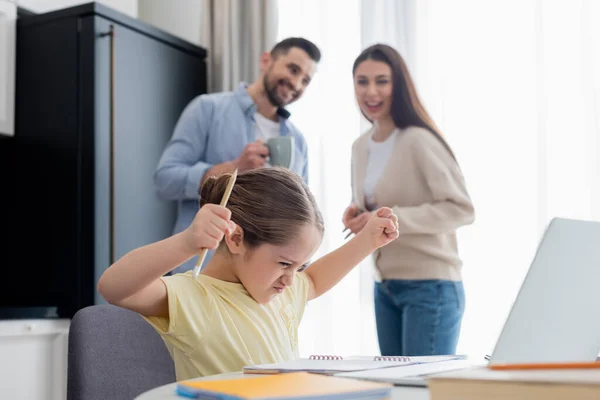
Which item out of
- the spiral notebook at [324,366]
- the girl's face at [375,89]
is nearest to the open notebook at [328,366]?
the spiral notebook at [324,366]

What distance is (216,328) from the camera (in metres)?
1.15

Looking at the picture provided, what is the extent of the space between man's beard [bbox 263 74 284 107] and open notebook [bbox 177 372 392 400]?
197 centimetres

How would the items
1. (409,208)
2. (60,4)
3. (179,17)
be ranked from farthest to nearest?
1. (179,17)
2. (60,4)
3. (409,208)

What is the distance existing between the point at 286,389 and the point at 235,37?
2.77 m

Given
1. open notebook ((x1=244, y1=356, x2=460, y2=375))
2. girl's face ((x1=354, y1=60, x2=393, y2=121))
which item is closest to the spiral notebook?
open notebook ((x1=244, y1=356, x2=460, y2=375))

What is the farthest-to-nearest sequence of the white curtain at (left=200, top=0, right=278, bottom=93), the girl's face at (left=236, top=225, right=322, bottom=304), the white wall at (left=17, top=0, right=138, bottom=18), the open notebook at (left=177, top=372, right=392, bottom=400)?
the white curtain at (left=200, top=0, right=278, bottom=93)
the white wall at (left=17, top=0, right=138, bottom=18)
the girl's face at (left=236, top=225, right=322, bottom=304)
the open notebook at (left=177, top=372, right=392, bottom=400)

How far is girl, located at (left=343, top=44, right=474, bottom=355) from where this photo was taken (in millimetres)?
2080

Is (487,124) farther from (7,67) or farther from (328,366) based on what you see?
(328,366)

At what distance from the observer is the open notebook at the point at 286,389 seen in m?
0.56

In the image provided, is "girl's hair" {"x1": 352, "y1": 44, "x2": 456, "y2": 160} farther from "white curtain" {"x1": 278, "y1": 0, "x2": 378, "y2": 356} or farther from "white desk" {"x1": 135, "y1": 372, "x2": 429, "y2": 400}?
"white desk" {"x1": 135, "y1": 372, "x2": 429, "y2": 400}

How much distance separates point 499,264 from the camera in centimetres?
264

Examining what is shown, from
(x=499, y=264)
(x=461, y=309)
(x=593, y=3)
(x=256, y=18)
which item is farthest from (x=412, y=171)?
(x=256, y=18)

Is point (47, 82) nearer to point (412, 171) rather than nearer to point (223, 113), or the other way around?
point (223, 113)

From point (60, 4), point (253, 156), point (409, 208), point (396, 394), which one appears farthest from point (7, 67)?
point (396, 394)
